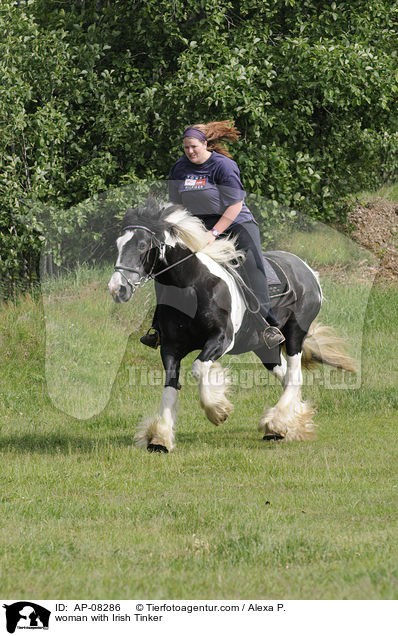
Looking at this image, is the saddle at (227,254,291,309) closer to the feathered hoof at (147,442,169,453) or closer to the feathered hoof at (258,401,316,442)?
the feathered hoof at (258,401,316,442)

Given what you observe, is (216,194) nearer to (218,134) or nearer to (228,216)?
(228,216)

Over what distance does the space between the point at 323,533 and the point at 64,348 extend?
5.92m

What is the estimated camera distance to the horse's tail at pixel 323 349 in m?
9.21

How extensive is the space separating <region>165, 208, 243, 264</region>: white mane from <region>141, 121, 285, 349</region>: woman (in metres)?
0.10

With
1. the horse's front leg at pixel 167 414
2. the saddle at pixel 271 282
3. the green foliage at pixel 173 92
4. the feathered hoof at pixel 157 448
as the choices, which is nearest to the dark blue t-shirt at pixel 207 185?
the saddle at pixel 271 282

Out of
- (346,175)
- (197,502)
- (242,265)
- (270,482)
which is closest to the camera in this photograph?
(197,502)

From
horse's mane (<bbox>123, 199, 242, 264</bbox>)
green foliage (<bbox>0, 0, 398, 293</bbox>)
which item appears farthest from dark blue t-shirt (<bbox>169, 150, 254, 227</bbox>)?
green foliage (<bbox>0, 0, 398, 293</bbox>)

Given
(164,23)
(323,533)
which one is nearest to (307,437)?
(323,533)

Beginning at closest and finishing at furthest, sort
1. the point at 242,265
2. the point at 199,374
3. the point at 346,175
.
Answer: the point at 199,374, the point at 242,265, the point at 346,175

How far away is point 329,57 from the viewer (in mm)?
12461

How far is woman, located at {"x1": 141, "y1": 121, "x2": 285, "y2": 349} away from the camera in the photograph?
23.7 feet

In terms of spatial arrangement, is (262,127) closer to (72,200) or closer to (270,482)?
(72,200)

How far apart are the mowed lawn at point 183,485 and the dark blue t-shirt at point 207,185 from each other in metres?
2.35
